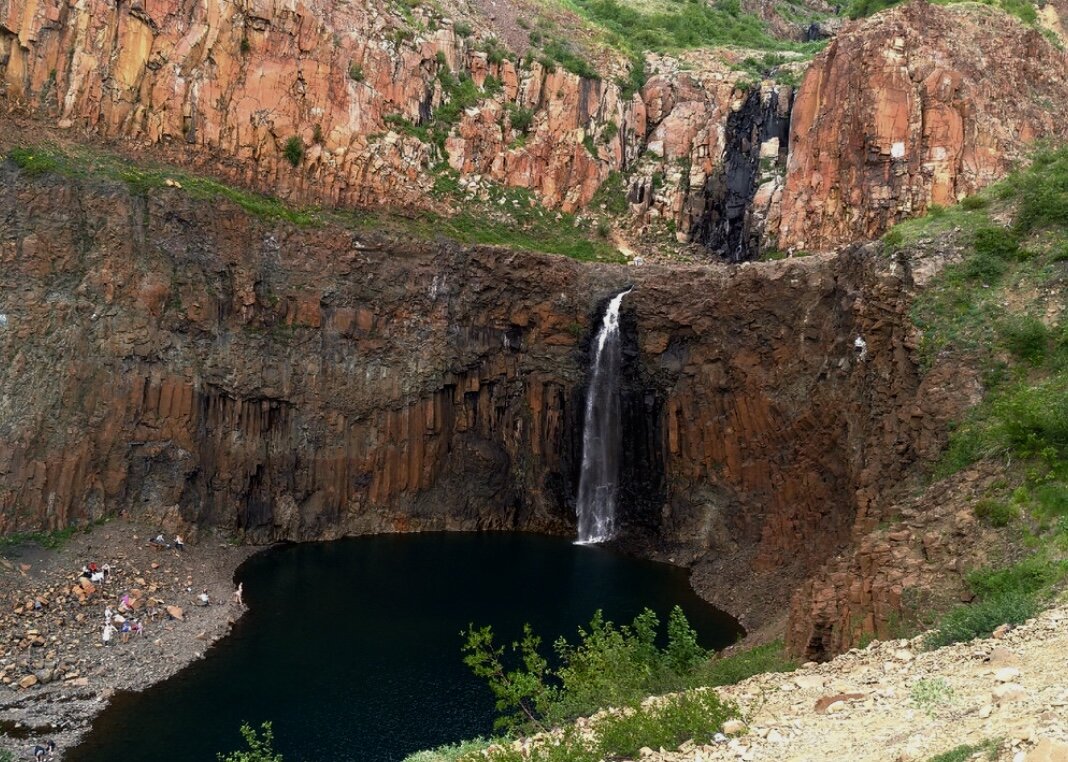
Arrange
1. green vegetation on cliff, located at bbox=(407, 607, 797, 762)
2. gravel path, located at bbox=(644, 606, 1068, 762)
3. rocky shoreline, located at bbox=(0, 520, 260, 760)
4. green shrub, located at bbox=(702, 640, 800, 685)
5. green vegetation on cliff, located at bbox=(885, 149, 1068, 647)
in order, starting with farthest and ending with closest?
rocky shoreline, located at bbox=(0, 520, 260, 760) → green shrub, located at bbox=(702, 640, 800, 685) → green vegetation on cliff, located at bbox=(885, 149, 1068, 647) → green vegetation on cliff, located at bbox=(407, 607, 797, 762) → gravel path, located at bbox=(644, 606, 1068, 762)

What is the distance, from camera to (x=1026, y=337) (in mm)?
24719

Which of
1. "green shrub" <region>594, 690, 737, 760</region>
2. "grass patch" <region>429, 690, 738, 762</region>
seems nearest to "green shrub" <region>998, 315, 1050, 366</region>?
"grass patch" <region>429, 690, 738, 762</region>

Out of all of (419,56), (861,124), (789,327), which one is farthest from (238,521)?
(861,124)

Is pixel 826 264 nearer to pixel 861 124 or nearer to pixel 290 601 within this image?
pixel 861 124

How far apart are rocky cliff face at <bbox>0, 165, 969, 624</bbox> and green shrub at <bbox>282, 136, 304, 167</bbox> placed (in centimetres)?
508

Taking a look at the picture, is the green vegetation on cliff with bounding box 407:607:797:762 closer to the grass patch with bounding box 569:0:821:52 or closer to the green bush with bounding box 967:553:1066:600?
the green bush with bounding box 967:553:1066:600

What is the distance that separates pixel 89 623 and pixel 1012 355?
31.4 metres

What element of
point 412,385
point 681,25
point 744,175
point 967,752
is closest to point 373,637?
point 412,385

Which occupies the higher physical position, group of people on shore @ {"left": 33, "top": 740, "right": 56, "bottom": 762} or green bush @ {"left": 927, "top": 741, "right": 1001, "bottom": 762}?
green bush @ {"left": 927, "top": 741, "right": 1001, "bottom": 762}

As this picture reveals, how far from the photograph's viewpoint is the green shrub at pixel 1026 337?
960 inches

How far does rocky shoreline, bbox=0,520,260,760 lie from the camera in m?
23.9

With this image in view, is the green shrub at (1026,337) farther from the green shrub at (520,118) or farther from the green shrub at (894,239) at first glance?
the green shrub at (520,118)

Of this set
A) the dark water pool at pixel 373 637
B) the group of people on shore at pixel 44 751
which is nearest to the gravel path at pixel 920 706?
the dark water pool at pixel 373 637

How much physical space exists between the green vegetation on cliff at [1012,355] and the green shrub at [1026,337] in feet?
0.11
